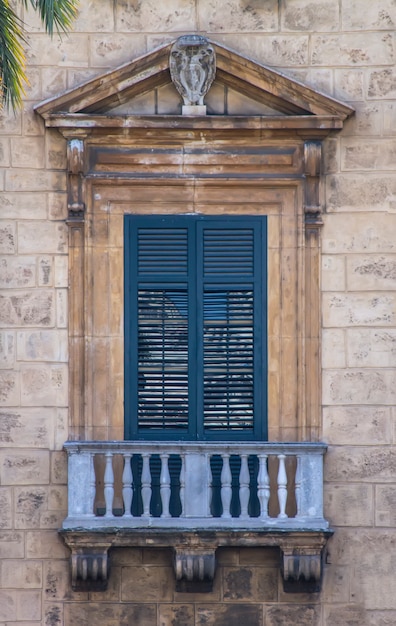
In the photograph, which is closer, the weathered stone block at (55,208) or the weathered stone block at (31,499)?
the weathered stone block at (31,499)

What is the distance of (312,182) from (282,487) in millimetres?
3457

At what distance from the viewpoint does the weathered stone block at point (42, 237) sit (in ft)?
Answer: 56.2

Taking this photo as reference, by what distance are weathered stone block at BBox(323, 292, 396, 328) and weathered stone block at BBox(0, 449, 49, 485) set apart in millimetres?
3563

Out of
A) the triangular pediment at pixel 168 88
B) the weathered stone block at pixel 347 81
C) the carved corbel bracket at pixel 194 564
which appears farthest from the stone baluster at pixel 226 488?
the weathered stone block at pixel 347 81

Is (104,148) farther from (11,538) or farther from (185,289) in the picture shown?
(11,538)

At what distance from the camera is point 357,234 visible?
56.2 feet

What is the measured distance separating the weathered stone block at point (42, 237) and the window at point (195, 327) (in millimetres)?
746

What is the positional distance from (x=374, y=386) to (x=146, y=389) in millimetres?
2591

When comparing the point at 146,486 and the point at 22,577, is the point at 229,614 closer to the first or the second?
the point at 146,486

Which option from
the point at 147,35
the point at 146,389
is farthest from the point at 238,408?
the point at 147,35

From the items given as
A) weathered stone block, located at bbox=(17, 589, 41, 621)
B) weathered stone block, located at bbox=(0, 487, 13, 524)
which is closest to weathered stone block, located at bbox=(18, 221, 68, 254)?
weathered stone block, located at bbox=(0, 487, 13, 524)

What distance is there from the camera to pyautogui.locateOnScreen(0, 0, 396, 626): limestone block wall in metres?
17.0

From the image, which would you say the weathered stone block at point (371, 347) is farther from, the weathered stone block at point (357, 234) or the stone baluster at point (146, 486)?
the stone baluster at point (146, 486)

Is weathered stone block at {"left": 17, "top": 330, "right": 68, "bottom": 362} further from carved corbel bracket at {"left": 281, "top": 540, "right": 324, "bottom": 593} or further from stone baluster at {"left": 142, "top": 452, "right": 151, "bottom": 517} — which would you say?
carved corbel bracket at {"left": 281, "top": 540, "right": 324, "bottom": 593}
